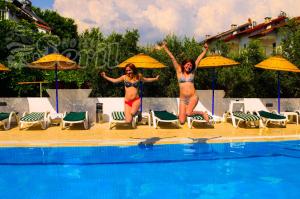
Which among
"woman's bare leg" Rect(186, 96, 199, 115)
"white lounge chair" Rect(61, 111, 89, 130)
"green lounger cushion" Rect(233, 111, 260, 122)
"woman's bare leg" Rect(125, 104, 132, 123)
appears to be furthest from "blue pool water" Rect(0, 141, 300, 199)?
"white lounge chair" Rect(61, 111, 89, 130)

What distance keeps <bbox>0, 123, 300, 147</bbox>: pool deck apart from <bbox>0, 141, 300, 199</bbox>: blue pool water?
1.23 ft

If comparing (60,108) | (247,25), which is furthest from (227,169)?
(247,25)

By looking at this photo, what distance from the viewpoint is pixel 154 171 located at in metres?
8.24

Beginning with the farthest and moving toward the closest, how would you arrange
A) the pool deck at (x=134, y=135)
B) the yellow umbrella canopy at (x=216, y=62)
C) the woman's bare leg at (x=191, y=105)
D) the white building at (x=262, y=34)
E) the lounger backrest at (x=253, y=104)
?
the white building at (x=262, y=34) < the lounger backrest at (x=253, y=104) < the yellow umbrella canopy at (x=216, y=62) < the pool deck at (x=134, y=135) < the woman's bare leg at (x=191, y=105)

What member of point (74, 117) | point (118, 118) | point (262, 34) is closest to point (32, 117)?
point (74, 117)

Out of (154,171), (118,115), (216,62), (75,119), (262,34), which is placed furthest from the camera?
(262,34)

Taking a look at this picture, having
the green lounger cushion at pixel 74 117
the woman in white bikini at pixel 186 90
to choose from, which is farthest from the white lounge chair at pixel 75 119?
the woman in white bikini at pixel 186 90

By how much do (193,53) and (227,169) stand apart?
11495mm

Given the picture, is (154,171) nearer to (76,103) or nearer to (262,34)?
(76,103)

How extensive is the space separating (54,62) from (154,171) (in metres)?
7.94

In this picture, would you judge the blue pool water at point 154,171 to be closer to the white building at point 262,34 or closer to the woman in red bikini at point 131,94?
the woman in red bikini at point 131,94

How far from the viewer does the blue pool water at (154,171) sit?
6.74 metres

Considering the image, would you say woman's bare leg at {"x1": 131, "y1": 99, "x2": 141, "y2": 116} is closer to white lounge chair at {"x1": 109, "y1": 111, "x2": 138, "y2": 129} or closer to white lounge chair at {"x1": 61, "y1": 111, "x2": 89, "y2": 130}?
white lounge chair at {"x1": 109, "y1": 111, "x2": 138, "y2": 129}

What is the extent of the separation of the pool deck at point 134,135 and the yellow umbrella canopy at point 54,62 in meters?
2.58
